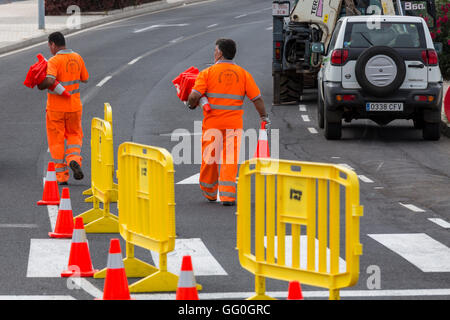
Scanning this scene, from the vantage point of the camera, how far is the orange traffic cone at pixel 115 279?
7.89 meters

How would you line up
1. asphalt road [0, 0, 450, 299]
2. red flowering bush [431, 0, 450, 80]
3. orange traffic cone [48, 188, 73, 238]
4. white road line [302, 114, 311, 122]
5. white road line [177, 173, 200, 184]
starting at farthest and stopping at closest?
red flowering bush [431, 0, 450, 80] → white road line [302, 114, 311, 122] → white road line [177, 173, 200, 184] → orange traffic cone [48, 188, 73, 238] → asphalt road [0, 0, 450, 299]

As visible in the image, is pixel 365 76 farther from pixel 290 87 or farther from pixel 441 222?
pixel 441 222

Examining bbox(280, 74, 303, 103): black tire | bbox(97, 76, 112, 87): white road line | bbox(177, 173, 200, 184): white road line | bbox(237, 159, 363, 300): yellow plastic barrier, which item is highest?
bbox(237, 159, 363, 300): yellow plastic barrier

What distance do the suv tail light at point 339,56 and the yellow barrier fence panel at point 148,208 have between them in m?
9.45

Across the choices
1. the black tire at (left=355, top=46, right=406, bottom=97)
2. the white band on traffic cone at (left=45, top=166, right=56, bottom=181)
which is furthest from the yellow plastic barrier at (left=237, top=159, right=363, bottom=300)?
the black tire at (left=355, top=46, right=406, bottom=97)

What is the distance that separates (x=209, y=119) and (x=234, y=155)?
52 cm

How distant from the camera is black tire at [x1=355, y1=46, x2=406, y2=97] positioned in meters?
17.9

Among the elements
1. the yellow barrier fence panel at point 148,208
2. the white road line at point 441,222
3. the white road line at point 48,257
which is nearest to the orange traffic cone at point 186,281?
the yellow barrier fence panel at point 148,208

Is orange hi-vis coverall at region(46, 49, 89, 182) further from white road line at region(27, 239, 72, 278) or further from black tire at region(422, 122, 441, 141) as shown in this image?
black tire at region(422, 122, 441, 141)
